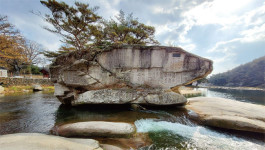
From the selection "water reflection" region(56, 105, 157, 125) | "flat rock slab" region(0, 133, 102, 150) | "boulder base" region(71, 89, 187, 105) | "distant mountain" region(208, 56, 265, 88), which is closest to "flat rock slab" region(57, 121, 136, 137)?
"flat rock slab" region(0, 133, 102, 150)

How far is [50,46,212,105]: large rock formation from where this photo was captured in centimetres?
792

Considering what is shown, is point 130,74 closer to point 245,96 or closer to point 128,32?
point 128,32

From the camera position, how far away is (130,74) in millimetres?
8438

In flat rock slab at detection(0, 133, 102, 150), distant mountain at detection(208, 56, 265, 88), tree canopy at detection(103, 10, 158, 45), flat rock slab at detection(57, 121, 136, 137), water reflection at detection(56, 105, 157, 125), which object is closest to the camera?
flat rock slab at detection(0, 133, 102, 150)

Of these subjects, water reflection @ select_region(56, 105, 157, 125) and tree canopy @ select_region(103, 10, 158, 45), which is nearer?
water reflection @ select_region(56, 105, 157, 125)

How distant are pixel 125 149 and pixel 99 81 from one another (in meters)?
5.83

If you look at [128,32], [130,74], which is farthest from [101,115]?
[128,32]

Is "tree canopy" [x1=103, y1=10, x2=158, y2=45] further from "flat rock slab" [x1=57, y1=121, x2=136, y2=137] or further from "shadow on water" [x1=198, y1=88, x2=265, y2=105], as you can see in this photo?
"shadow on water" [x1=198, y1=88, x2=265, y2=105]

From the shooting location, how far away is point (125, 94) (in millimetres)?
7941

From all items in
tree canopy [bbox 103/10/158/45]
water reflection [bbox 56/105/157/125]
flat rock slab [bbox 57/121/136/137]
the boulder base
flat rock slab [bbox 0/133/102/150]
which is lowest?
water reflection [bbox 56/105/157/125]

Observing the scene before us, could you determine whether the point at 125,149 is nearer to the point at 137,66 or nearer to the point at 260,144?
the point at 260,144

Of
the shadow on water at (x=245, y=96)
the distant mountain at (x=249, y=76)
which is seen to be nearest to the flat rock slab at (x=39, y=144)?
the shadow on water at (x=245, y=96)

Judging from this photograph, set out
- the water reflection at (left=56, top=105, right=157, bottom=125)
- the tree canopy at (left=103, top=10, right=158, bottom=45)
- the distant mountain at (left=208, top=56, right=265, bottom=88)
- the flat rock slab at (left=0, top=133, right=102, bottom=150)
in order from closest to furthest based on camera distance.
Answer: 1. the flat rock slab at (left=0, top=133, right=102, bottom=150)
2. the water reflection at (left=56, top=105, right=157, bottom=125)
3. the tree canopy at (left=103, top=10, right=158, bottom=45)
4. the distant mountain at (left=208, top=56, right=265, bottom=88)

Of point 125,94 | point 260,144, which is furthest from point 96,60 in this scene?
point 260,144
